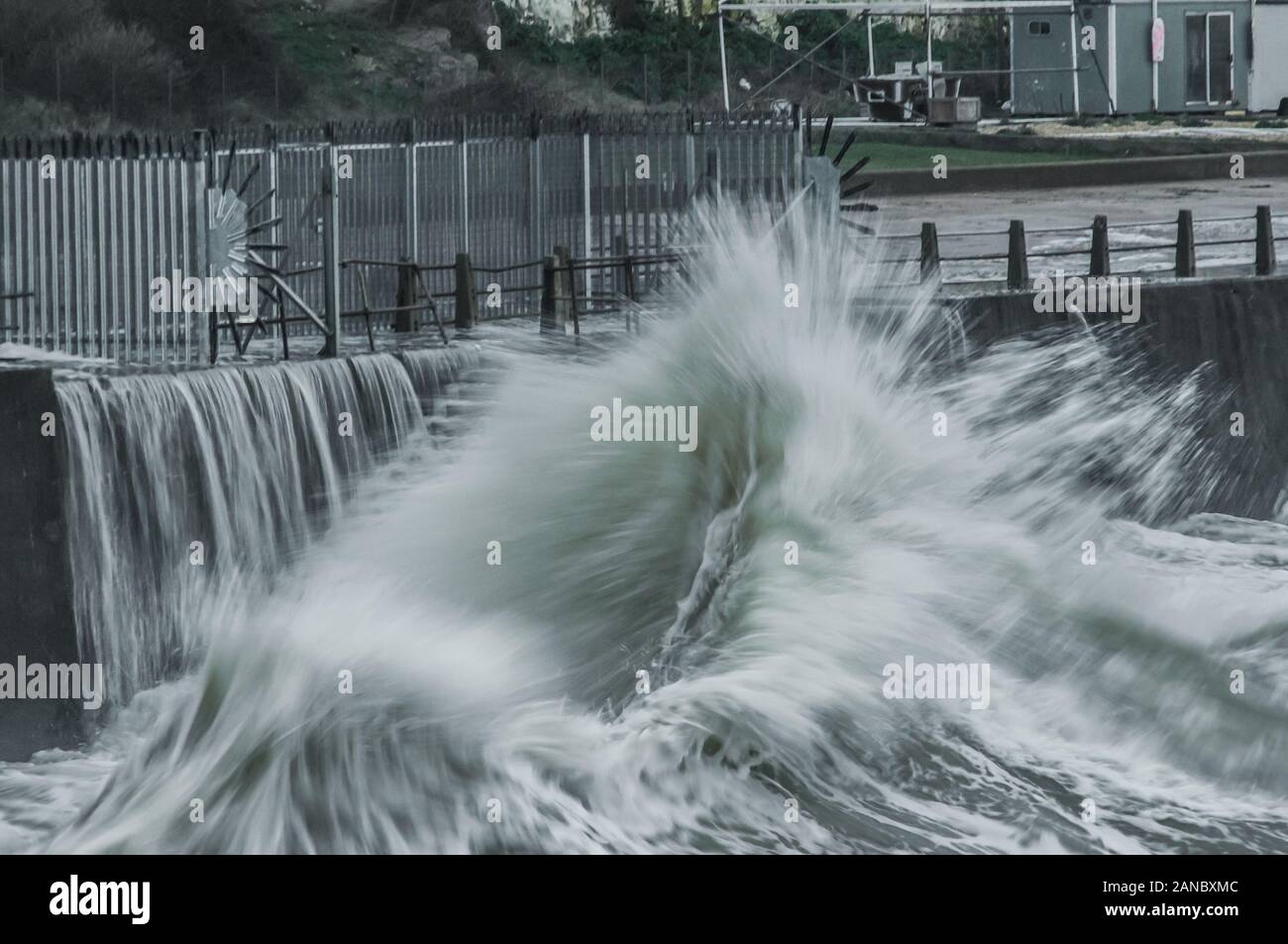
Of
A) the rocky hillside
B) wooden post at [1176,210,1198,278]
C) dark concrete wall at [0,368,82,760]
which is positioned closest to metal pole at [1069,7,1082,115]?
the rocky hillside

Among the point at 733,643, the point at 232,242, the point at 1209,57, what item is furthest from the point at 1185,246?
the point at 1209,57

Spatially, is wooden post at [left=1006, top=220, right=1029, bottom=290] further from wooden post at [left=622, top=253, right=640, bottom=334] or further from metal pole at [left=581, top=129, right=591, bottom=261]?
metal pole at [left=581, top=129, right=591, bottom=261]

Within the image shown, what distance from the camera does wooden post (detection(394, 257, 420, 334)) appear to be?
66.8 ft

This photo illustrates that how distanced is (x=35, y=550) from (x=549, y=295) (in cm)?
623

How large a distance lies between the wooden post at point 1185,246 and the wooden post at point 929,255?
9.83ft

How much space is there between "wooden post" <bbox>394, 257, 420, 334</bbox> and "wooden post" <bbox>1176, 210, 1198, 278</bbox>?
26.1 ft

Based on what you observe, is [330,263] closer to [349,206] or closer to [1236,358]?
[349,206]

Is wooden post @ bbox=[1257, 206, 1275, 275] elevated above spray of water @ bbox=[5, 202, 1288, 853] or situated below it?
above

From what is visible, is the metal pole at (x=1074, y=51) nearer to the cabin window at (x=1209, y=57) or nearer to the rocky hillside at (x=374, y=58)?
the cabin window at (x=1209, y=57)

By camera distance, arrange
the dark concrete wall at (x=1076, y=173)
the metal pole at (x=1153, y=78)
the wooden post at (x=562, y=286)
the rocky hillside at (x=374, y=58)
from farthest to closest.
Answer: the metal pole at (x=1153, y=78), the rocky hillside at (x=374, y=58), the dark concrete wall at (x=1076, y=173), the wooden post at (x=562, y=286)

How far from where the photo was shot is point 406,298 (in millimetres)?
20531

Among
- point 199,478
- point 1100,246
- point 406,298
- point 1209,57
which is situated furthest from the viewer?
point 1209,57

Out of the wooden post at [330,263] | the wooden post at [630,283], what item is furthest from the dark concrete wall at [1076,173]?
the wooden post at [330,263]

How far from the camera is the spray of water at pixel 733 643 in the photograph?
13594 millimetres
